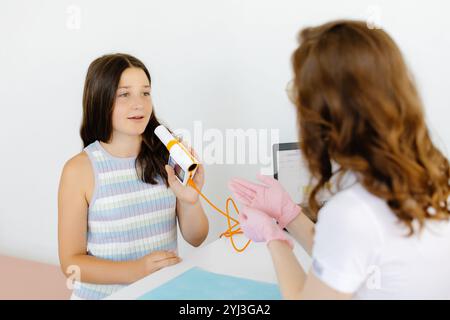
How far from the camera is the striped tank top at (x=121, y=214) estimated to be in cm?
118

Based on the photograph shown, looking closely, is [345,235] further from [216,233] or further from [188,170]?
[216,233]

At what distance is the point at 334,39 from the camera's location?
0.64 metres

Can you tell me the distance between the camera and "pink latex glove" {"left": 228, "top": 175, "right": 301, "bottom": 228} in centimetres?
100

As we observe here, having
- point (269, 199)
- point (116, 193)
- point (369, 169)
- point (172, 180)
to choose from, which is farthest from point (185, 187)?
point (369, 169)

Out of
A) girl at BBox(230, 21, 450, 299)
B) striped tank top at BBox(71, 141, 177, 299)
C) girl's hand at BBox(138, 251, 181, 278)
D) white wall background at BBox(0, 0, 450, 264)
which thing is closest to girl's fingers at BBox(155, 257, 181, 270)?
girl's hand at BBox(138, 251, 181, 278)

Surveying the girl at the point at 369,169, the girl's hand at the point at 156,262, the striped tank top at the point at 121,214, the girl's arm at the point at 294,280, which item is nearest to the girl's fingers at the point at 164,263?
the girl's hand at the point at 156,262

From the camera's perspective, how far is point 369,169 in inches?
25.2

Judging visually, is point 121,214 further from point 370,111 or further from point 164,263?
point 370,111

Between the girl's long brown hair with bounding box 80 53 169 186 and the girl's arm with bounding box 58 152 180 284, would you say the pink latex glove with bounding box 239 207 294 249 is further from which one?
the girl's long brown hair with bounding box 80 53 169 186

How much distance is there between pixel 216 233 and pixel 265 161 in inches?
14.6

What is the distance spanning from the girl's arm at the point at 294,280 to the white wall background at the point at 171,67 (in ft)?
2.70

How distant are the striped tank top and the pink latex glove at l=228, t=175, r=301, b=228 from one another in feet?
0.99

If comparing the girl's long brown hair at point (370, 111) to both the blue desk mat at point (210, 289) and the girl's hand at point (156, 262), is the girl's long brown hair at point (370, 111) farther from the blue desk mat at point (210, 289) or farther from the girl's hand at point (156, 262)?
the girl's hand at point (156, 262)
